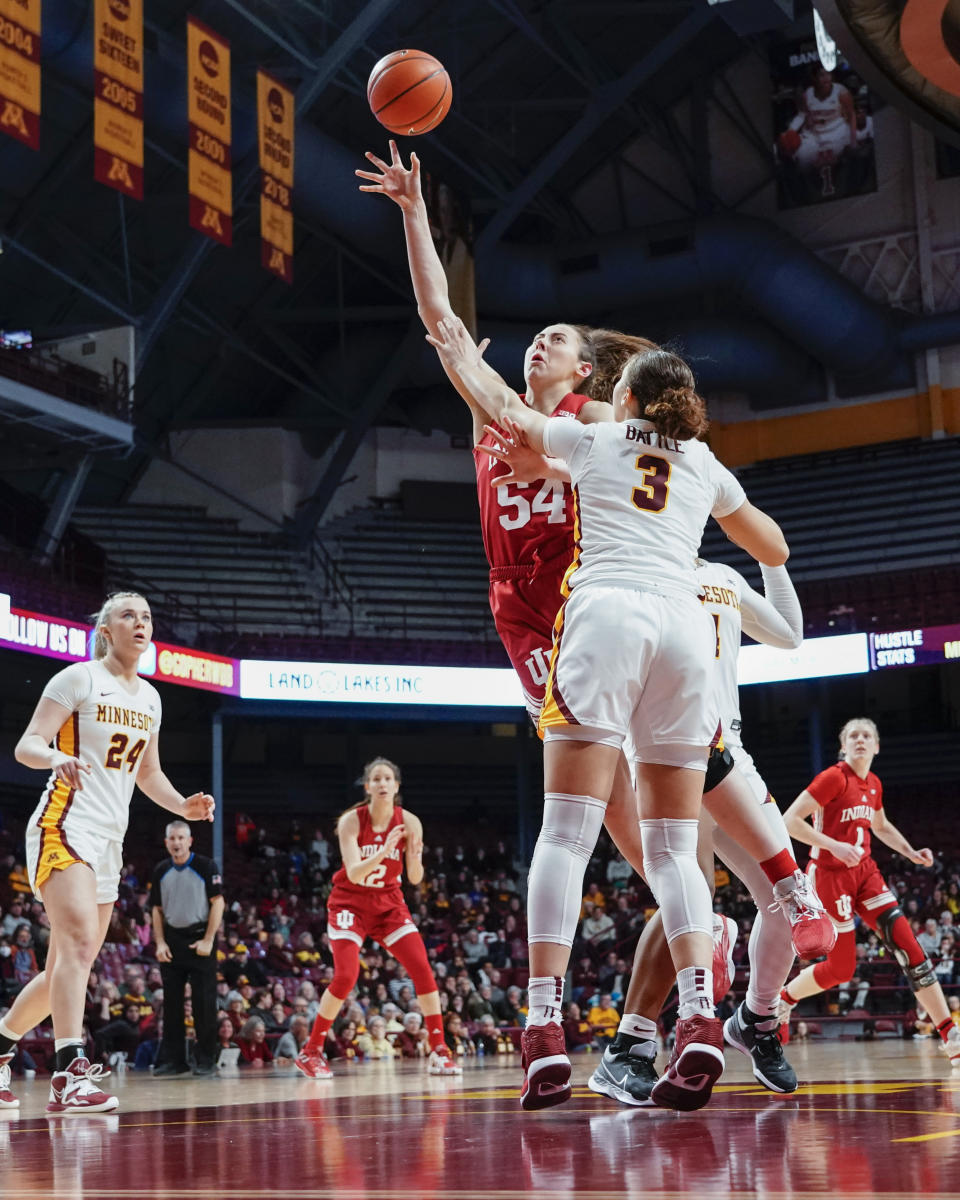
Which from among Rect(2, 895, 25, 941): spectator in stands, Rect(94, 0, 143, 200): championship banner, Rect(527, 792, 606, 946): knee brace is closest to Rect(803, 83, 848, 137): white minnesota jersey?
Rect(94, 0, 143, 200): championship banner

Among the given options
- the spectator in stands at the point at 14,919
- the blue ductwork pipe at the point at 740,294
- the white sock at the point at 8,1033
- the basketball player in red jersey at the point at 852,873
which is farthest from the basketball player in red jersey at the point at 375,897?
the blue ductwork pipe at the point at 740,294

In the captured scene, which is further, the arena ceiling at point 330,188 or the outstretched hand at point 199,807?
the arena ceiling at point 330,188

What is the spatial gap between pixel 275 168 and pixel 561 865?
17.9 m

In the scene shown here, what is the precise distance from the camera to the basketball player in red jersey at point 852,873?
26.8 ft

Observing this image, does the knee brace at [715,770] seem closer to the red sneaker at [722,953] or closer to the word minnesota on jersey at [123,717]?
the red sneaker at [722,953]

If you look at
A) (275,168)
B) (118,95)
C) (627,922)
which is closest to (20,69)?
(118,95)

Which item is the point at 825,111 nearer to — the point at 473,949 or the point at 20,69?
the point at 20,69

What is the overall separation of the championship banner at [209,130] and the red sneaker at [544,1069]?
16545 mm

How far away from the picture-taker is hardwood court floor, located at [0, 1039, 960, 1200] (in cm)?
273

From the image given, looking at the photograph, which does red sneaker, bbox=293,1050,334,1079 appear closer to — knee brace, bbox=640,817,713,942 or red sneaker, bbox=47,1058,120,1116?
red sneaker, bbox=47,1058,120,1116

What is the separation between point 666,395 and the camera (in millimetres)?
4234

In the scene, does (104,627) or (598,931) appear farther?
(598,931)

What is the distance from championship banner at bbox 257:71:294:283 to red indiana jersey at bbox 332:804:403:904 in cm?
1193

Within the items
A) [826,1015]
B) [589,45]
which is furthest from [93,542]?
[826,1015]
